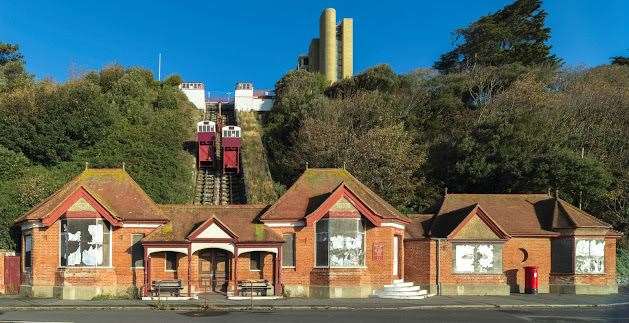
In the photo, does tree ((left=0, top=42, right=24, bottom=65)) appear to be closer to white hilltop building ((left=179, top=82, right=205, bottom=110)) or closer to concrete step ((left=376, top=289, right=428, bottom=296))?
white hilltop building ((left=179, top=82, right=205, bottom=110))

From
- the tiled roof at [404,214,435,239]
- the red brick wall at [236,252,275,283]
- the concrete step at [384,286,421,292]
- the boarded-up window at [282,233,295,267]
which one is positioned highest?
the tiled roof at [404,214,435,239]

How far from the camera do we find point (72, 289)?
27.4 metres

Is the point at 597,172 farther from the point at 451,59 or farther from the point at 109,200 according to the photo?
the point at 451,59

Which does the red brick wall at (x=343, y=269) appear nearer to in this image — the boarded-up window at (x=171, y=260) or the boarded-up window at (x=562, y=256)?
the boarded-up window at (x=171, y=260)

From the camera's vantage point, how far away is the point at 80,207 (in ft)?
91.3

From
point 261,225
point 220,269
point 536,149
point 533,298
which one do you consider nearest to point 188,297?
point 220,269

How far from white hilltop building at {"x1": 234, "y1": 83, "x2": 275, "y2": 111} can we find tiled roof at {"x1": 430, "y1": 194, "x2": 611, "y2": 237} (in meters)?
40.0

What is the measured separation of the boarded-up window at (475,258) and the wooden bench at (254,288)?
9671 millimetres

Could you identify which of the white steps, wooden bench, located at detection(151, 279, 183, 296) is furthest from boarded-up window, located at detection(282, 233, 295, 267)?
wooden bench, located at detection(151, 279, 183, 296)

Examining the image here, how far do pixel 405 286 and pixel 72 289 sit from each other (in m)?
15.2

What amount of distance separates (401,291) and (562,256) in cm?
962

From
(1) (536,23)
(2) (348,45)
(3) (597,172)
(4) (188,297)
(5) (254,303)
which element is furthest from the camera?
(2) (348,45)

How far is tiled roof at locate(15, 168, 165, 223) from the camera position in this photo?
28.5 metres

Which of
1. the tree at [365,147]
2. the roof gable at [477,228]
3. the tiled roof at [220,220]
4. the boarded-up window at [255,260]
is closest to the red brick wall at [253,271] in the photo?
the boarded-up window at [255,260]
